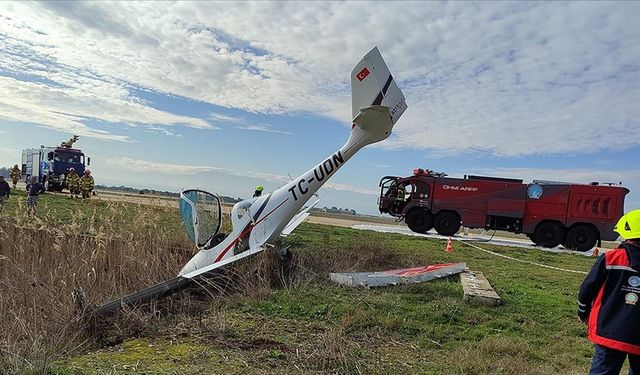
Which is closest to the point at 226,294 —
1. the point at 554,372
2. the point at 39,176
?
the point at 554,372

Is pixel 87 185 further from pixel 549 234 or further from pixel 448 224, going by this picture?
pixel 549 234

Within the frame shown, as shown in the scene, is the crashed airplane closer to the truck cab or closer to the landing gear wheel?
the landing gear wheel

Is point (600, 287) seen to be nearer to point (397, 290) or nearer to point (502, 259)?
point (397, 290)

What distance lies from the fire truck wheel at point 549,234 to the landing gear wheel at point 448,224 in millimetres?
3145

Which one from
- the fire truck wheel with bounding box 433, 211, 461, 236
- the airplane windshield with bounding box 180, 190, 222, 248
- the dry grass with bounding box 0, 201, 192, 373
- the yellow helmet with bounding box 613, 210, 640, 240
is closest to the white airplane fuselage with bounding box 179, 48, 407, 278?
the airplane windshield with bounding box 180, 190, 222, 248

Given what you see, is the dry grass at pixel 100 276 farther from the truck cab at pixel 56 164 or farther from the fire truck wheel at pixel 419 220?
the truck cab at pixel 56 164

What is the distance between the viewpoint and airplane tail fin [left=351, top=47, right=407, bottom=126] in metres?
8.34

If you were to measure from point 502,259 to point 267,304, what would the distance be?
28.5ft

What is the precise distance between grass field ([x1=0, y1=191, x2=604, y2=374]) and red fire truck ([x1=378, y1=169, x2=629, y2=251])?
11.5m

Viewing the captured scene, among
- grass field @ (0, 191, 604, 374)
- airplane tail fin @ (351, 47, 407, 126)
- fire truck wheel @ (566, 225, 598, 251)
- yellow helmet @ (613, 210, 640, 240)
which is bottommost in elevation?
grass field @ (0, 191, 604, 374)

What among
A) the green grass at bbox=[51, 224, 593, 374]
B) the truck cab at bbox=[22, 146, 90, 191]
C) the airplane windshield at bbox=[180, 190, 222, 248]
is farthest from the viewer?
the truck cab at bbox=[22, 146, 90, 191]

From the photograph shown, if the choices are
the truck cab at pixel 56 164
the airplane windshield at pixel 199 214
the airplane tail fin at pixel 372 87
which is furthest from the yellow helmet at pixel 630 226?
the truck cab at pixel 56 164

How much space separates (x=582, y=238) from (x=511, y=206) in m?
2.95

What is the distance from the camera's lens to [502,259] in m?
13.3
